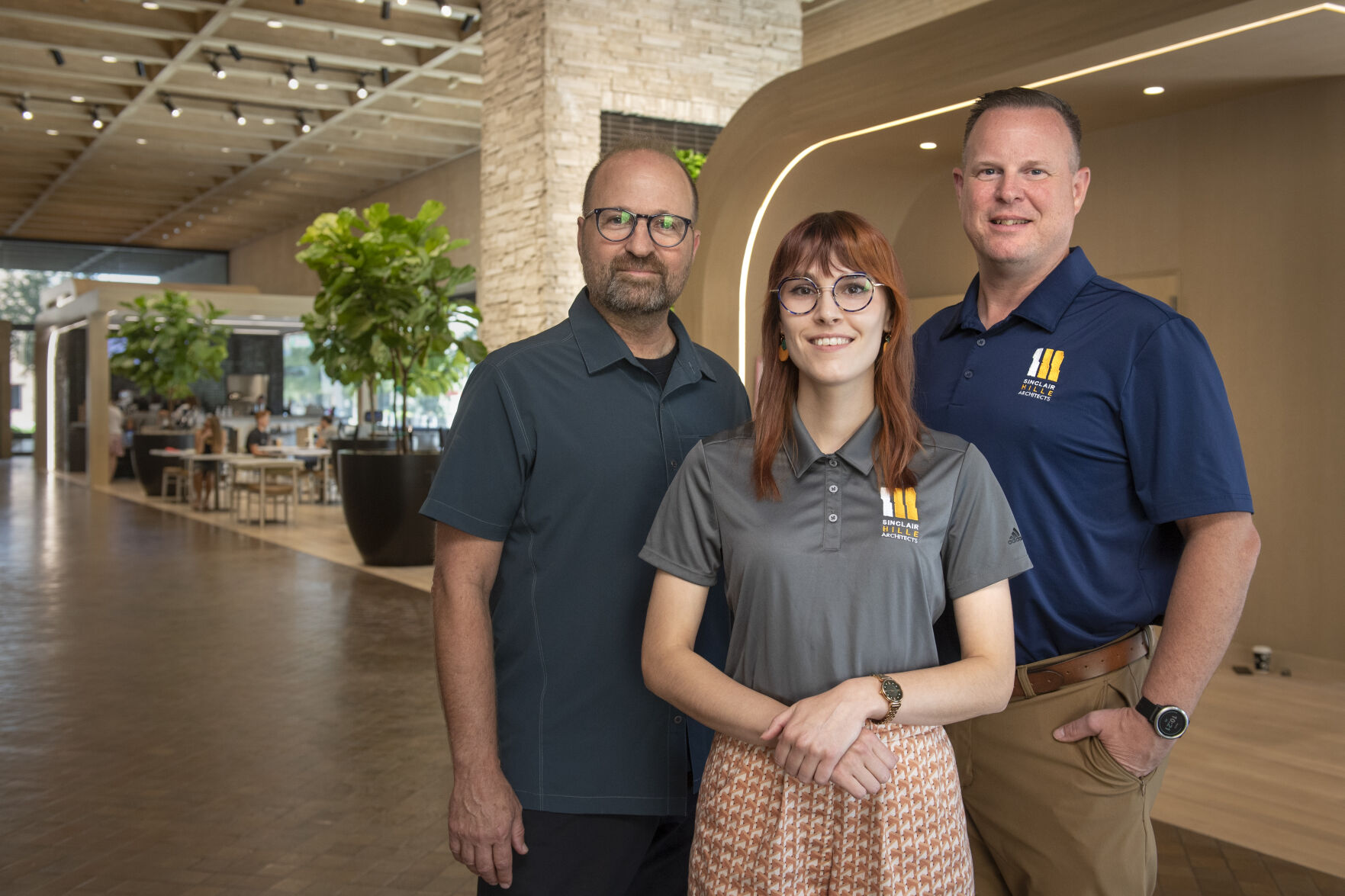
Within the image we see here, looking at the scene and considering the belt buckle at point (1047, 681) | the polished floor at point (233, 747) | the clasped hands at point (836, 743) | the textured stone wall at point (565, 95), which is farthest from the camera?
the textured stone wall at point (565, 95)

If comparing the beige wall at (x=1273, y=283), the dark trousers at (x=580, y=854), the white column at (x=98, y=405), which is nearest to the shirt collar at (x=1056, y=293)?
the dark trousers at (x=580, y=854)

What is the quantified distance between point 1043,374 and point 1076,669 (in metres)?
0.49

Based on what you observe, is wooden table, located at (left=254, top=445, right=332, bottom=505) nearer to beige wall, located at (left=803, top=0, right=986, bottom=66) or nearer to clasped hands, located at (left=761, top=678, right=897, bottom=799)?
beige wall, located at (left=803, top=0, right=986, bottom=66)

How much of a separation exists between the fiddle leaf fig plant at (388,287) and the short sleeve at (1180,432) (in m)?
7.72

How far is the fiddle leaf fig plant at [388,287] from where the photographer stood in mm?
8984

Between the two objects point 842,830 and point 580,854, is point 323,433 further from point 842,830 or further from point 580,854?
point 842,830

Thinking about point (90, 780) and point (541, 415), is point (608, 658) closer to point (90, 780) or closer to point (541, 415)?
point (541, 415)

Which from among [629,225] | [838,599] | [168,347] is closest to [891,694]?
[838,599]

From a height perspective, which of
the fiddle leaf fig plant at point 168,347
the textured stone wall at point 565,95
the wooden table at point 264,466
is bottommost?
the wooden table at point 264,466

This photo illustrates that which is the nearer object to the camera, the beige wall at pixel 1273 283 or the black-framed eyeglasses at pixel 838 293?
the black-framed eyeglasses at pixel 838 293

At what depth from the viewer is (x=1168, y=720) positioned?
171 cm

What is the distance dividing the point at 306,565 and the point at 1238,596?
31.4 ft

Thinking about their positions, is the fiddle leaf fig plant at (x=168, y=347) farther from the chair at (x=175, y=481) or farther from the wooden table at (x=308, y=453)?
the wooden table at (x=308, y=453)

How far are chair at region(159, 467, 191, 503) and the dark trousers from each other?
16823 mm
